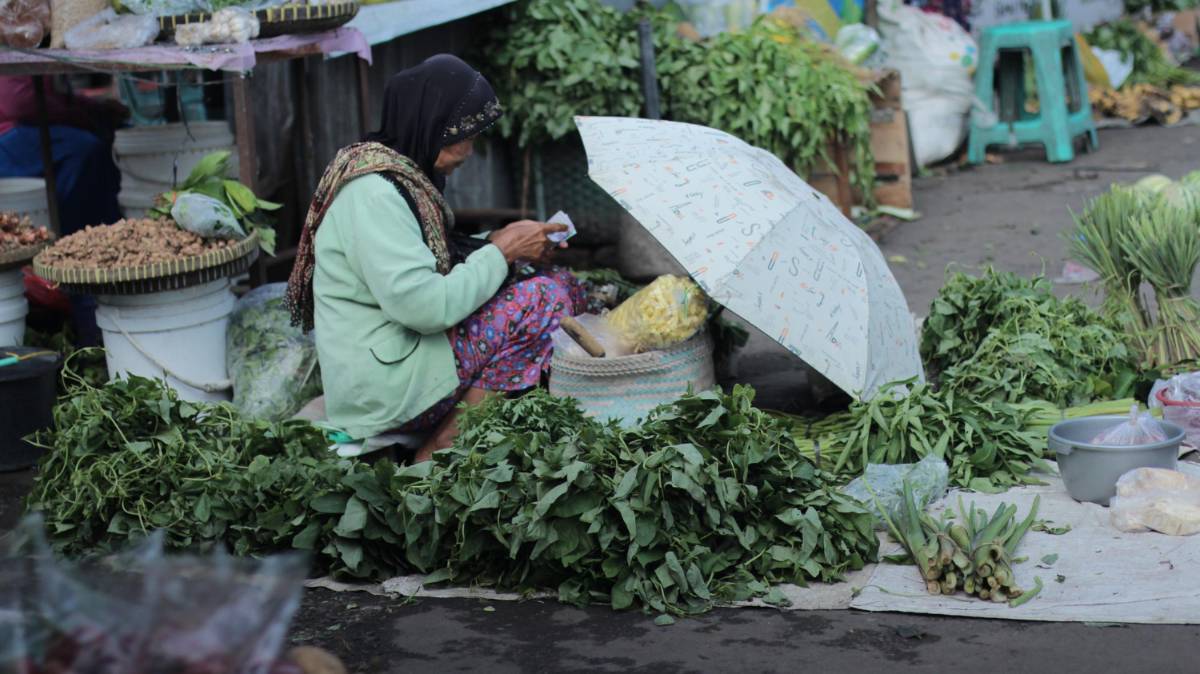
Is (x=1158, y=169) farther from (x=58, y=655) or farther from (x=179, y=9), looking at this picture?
(x=58, y=655)

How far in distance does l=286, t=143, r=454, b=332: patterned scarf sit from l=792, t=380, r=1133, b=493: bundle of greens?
54.9 inches

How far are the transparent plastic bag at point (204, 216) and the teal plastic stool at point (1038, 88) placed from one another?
6.27 metres

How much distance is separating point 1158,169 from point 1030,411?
5361 mm

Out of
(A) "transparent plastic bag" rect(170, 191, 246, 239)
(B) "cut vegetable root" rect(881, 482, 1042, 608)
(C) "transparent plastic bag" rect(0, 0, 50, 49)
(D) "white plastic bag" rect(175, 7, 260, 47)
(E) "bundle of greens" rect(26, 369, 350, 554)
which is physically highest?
(C) "transparent plastic bag" rect(0, 0, 50, 49)

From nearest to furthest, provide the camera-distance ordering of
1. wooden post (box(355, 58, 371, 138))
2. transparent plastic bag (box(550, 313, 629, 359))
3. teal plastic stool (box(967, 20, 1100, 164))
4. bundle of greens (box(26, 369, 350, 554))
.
→ bundle of greens (box(26, 369, 350, 554)) < transparent plastic bag (box(550, 313, 629, 359)) < wooden post (box(355, 58, 371, 138)) < teal plastic stool (box(967, 20, 1100, 164))

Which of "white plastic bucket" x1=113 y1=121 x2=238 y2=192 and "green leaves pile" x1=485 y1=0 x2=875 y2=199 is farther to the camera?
"green leaves pile" x1=485 y1=0 x2=875 y2=199

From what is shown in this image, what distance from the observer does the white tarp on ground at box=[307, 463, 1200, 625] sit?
11.0ft

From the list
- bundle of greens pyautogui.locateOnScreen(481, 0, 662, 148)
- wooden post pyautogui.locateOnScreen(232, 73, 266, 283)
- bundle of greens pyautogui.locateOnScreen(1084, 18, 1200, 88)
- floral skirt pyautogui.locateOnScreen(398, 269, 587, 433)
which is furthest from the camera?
bundle of greens pyautogui.locateOnScreen(1084, 18, 1200, 88)

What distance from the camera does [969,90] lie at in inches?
380

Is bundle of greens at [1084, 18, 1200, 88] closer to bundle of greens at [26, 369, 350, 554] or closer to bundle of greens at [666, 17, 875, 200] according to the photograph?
bundle of greens at [666, 17, 875, 200]

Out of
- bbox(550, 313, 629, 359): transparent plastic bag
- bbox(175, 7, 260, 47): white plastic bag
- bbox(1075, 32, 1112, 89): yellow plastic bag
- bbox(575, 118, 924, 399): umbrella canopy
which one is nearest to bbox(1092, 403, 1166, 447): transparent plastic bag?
bbox(575, 118, 924, 399): umbrella canopy

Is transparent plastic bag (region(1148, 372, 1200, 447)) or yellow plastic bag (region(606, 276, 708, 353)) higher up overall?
yellow plastic bag (region(606, 276, 708, 353))

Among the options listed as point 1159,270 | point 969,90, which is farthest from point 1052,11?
point 1159,270

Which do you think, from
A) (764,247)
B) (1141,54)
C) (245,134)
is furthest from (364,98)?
(1141,54)
